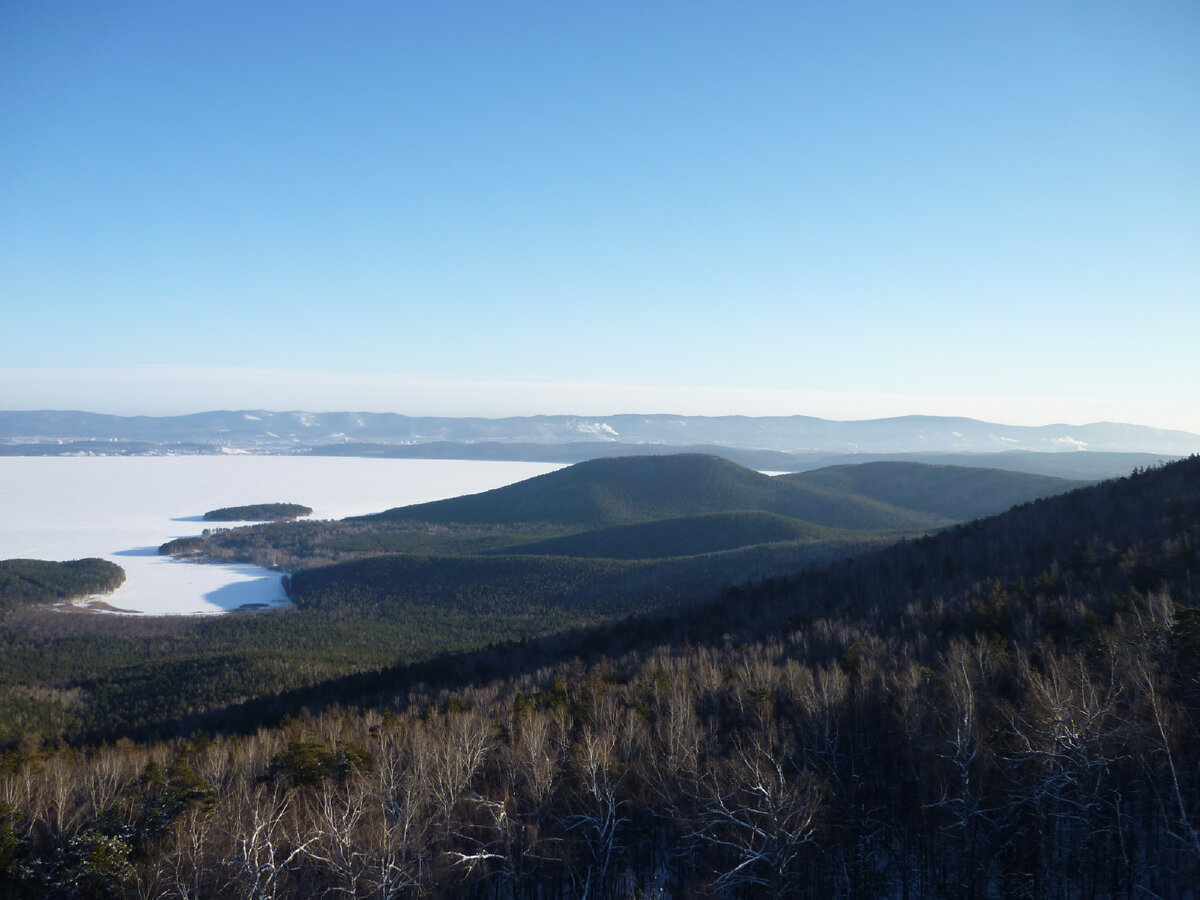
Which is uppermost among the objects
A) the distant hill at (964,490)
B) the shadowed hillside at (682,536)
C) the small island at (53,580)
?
the distant hill at (964,490)

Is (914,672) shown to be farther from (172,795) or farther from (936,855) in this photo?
(172,795)

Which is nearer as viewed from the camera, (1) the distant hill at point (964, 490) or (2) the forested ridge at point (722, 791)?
(2) the forested ridge at point (722, 791)

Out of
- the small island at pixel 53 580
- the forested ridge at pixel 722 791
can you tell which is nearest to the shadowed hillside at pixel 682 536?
the small island at pixel 53 580

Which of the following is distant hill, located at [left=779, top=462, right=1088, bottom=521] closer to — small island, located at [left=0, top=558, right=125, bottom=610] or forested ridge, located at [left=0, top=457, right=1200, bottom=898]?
forested ridge, located at [left=0, top=457, right=1200, bottom=898]

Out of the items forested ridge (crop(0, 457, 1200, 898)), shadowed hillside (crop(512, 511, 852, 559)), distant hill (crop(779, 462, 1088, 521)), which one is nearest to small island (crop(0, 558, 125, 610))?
shadowed hillside (crop(512, 511, 852, 559))

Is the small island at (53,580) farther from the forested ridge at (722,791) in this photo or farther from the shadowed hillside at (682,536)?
the forested ridge at (722,791)

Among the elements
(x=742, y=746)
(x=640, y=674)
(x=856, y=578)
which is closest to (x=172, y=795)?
(x=742, y=746)

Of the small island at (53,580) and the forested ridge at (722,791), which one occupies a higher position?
the forested ridge at (722,791)

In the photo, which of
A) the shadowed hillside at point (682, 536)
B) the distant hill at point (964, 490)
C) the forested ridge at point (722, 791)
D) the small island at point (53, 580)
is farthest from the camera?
the distant hill at point (964, 490)
